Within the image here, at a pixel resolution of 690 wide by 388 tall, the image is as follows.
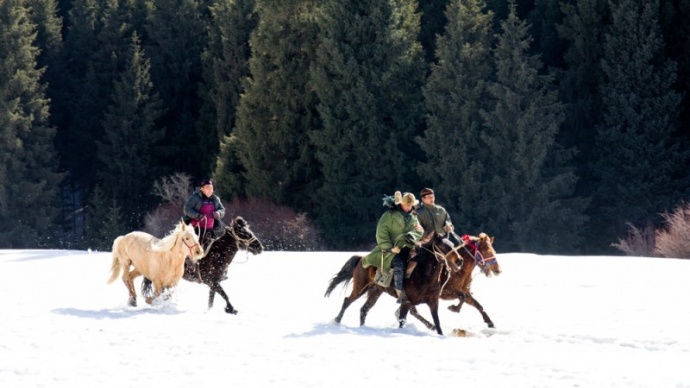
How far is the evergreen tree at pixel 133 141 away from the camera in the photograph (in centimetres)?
5362

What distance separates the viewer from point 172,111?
56.2 meters

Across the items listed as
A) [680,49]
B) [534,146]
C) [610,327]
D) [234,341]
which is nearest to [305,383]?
[234,341]

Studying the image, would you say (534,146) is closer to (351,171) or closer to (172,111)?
(351,171)

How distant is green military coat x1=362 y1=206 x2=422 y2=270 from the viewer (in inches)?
648

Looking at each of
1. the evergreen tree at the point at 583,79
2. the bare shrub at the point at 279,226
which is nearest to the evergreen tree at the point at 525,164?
the evergreen tree at the point at 583,79

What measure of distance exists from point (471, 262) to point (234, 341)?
12.0ft

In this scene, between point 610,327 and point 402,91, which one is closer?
point 610,327

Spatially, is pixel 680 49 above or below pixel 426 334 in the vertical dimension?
above

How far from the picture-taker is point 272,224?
40062 millimetres

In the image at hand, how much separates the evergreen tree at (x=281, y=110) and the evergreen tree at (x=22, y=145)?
39.0 ft

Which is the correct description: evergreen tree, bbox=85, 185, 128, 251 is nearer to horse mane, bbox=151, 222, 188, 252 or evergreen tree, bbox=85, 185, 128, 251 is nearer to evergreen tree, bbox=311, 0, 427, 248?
evergreen tree, bbox=311, 0, 427, 248

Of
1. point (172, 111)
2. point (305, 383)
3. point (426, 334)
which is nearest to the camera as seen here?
point (305, 383)

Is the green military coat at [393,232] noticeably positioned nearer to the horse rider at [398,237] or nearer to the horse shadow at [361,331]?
the horse rider at [398,237]

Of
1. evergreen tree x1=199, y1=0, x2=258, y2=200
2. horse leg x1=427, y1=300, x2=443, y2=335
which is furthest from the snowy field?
evergreen tree x1=199, y1=0, x2=258, y2=200
